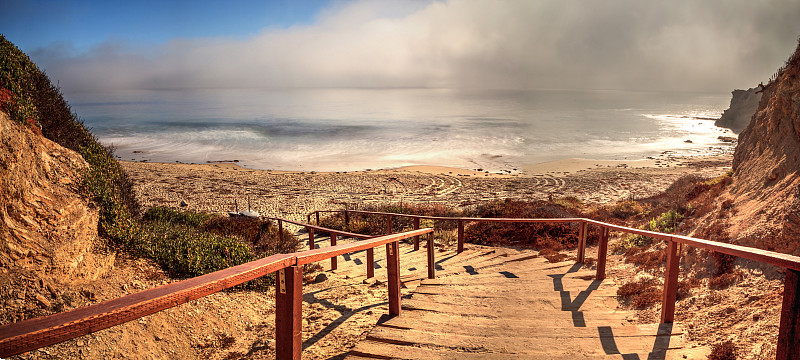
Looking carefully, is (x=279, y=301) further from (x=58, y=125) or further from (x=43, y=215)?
(x=58, y=125)

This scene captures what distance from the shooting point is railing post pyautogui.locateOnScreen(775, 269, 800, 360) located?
2.51 metres

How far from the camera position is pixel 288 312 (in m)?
2.52

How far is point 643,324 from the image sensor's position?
4.07 meters

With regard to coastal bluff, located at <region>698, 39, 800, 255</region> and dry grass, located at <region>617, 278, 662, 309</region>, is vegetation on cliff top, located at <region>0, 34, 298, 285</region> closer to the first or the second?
dry grass, located at <region>617, 278, 662, 309</region>

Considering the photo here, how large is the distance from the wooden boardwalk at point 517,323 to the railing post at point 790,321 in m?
0.87

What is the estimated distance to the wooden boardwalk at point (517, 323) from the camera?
339cm

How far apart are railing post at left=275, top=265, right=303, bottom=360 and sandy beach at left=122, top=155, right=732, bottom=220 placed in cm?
1429

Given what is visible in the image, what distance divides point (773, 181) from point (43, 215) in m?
10.2


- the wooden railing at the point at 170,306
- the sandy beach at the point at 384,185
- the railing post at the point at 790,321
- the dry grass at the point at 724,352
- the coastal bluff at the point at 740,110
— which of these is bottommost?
the sandy beach at the point at 384,185

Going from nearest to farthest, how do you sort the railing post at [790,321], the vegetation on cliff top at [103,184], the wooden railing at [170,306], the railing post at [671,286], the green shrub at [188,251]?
1. the wooden railing at [170,306]
2. the railing post at [790,321]
3. the railing post at [671,286]
4. the vegetation on cliff top at [103,184]
5. the green shrub at [188,251]

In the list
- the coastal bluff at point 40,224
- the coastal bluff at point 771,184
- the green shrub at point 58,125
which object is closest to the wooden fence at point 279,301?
the coastal bluff at point 771,184

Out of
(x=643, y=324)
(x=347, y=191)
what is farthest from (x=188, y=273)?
(x=347, y=191)

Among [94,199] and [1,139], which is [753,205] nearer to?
[94,199]

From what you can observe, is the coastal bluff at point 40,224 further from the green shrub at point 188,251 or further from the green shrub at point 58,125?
the green shrub at point 188,251
